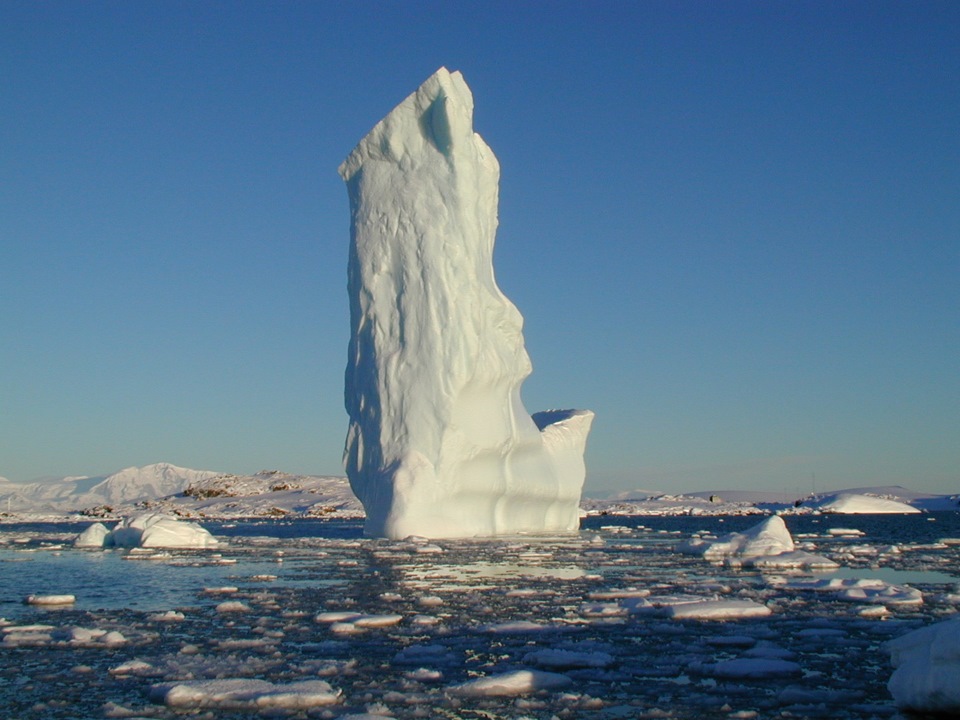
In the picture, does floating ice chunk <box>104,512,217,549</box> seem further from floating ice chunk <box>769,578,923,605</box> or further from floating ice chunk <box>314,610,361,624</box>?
floating ice chunk <box>769,578,923,605</box>

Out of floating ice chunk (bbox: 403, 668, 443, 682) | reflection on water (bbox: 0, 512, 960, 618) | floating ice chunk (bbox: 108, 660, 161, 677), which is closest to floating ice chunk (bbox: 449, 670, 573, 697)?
floating ice chunk (bbox: 403, 668, 443, 682)

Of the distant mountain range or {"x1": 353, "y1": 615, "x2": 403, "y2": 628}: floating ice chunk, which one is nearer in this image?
{"x1": 353, "y1": 615, "x2": 403, "y2": 628}: floating ice chunk

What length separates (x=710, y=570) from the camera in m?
14.6

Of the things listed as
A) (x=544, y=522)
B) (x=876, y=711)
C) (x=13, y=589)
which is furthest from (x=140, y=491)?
(x=876, y=711)

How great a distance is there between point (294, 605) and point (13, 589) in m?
4.39

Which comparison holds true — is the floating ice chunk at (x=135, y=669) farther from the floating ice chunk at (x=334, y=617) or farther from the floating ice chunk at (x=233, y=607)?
the floating ice chunk at (x=233, y=607)

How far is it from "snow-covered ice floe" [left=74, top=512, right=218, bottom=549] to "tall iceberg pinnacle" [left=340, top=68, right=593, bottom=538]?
3.82m

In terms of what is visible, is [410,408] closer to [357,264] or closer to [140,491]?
[357,264]

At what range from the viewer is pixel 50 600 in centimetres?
1041

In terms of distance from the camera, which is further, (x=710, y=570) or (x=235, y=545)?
(x=235, y=545)

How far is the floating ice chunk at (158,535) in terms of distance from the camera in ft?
69.4

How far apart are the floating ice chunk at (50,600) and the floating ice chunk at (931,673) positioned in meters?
8.37

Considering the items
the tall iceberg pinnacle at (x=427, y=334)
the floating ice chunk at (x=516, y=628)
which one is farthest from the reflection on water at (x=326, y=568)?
the floating ice chunk at (x=516, y=628)

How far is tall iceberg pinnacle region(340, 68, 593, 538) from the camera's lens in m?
21.9
